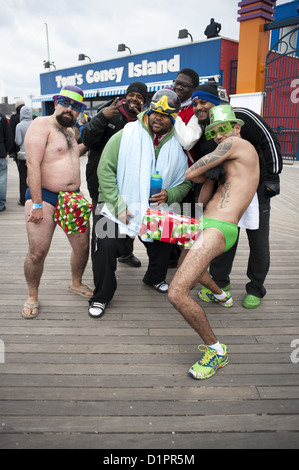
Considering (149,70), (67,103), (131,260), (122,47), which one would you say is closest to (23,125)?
(131,260)

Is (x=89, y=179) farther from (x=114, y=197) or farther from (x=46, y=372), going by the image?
(x=46, y=372)

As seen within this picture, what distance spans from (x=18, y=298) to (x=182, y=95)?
2.47 meters

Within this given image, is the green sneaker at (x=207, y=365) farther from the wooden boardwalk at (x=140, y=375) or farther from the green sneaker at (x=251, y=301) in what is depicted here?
the green sneaker at (x=251, y=301)

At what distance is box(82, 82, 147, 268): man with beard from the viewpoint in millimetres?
3369

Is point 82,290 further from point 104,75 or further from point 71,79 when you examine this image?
point 71,79

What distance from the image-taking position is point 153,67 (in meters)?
15.2

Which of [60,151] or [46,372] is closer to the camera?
[46,372]

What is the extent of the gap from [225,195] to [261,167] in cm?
82

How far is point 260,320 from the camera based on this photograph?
312 centimetres

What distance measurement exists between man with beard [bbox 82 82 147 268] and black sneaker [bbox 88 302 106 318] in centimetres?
124

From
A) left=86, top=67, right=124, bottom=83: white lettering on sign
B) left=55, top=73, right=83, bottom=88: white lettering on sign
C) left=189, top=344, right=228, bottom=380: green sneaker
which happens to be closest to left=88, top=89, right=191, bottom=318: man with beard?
left=189, top=344, right=228, bottom=380: green sneaker

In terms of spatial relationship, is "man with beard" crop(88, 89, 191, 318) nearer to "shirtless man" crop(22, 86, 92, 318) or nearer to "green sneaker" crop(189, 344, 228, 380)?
"shirtless man" crop(22, 86, 92, 318)
